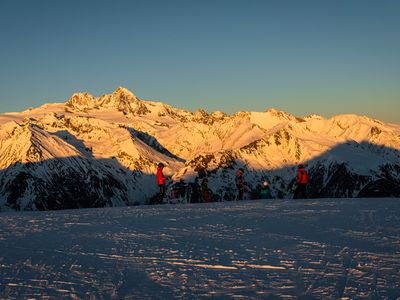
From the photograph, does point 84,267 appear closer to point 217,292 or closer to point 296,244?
point 217,292

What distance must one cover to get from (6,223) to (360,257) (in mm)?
14473

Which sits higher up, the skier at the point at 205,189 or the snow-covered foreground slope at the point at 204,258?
the skier at the point at 205,189

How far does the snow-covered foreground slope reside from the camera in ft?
28.2

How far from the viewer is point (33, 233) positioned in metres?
15.9

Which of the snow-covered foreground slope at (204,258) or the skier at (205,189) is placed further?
the skier at (205,189)

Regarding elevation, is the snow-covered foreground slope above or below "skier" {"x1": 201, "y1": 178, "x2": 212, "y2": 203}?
below

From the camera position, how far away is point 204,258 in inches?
446

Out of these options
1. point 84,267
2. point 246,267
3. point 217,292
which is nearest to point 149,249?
point 84,267

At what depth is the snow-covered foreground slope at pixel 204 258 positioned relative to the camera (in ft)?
28.2

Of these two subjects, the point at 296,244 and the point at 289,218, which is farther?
the point at 289,218

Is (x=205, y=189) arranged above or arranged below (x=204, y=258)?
above

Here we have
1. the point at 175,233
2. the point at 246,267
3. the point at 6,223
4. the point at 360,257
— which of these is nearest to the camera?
the point at 246,267

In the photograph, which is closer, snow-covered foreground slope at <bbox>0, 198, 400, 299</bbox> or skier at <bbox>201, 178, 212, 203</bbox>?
snow-covered foreground slope at <bbox>0, 198, 400, 299</bbox>

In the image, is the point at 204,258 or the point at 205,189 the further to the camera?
the point at 205,189
